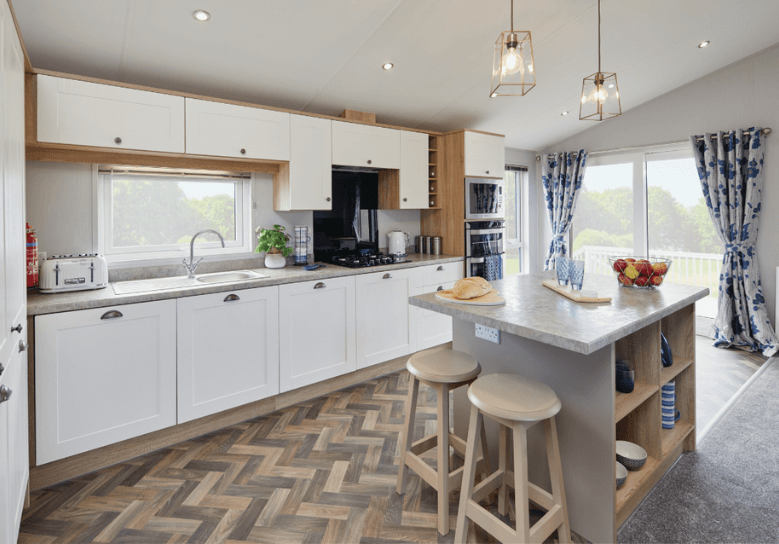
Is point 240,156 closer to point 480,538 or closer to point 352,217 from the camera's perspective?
point 352,217

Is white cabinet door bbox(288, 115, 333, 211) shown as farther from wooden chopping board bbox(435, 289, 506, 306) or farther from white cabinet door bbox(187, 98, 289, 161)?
Answer: wooden chopping board bbox(435, 289, 506, 306)

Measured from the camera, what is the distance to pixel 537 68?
3531 mm

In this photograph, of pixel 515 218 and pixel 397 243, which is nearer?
pixel 397 243

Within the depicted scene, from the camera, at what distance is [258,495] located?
6.59 feet

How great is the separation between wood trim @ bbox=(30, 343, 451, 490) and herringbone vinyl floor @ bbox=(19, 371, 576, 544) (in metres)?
0.05

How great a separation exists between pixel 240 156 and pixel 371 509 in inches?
90.1

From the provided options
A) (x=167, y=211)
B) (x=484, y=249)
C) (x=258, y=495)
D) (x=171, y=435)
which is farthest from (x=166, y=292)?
(x=484, y=249)

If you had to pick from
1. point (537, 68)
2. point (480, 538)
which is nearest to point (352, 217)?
point (537, 68)

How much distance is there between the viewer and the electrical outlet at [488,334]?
1.97 m

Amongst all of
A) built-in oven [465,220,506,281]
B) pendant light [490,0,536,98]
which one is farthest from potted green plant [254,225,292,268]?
pendant light [490,0,536,98]

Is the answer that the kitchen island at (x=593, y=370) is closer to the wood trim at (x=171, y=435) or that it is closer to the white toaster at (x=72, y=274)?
the wood trim at (x=171, y=435)

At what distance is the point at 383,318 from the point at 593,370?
6.54 ft

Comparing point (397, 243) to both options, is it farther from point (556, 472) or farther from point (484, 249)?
point (556, 472)

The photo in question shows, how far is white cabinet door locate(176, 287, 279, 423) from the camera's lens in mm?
2441
